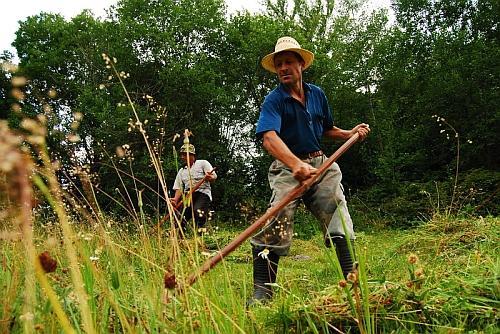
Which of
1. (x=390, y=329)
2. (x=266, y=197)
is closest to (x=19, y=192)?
(x=390, y=329)

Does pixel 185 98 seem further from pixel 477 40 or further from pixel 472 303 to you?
pixel 472 303

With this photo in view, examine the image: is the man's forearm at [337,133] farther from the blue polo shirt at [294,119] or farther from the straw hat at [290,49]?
the straw hat at [290,49]

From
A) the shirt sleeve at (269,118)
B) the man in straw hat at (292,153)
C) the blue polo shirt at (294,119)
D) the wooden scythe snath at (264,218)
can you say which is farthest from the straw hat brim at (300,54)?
the wooden scythe snath at (264,218)

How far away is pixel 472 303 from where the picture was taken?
2010 mm

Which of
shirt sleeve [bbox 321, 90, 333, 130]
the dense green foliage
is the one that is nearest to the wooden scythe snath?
shirt sleeve [bbox 321, 90, 333, 130]

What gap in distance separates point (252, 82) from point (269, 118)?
706 inches

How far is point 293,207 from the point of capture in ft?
11.7

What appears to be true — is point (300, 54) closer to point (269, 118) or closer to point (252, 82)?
point (269, 118)

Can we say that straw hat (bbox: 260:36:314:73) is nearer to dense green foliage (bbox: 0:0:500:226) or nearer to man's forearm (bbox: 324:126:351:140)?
man's forearm (bbox: 324:126:351:140)

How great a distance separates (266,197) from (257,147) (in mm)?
2490

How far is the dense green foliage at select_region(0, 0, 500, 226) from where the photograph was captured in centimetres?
1755

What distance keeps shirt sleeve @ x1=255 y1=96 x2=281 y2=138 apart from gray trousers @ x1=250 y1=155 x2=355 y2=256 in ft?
1.05

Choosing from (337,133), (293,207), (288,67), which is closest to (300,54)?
(288,67)

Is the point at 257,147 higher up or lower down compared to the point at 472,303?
higher up
